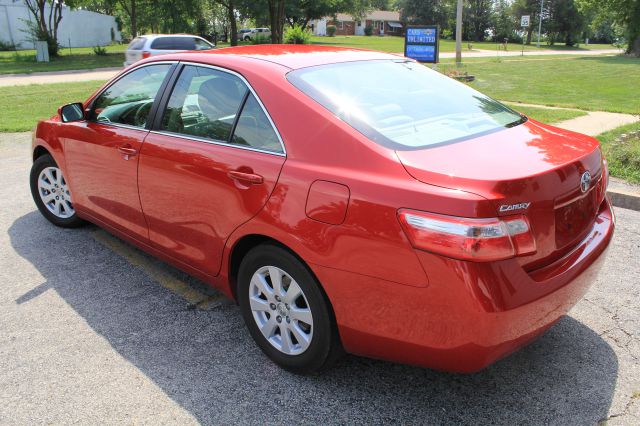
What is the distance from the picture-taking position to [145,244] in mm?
3871

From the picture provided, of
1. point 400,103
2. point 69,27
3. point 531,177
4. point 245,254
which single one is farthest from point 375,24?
point 531,177

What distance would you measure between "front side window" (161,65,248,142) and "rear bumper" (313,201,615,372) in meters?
1.15

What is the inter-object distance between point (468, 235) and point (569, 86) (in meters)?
16.8

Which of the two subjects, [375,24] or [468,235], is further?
[375,24]

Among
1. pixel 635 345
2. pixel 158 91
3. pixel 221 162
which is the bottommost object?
pixel 635 345

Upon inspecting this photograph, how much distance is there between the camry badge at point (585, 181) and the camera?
2.62 m

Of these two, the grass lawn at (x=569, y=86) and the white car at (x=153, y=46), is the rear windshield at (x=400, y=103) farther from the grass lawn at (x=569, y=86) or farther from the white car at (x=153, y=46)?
the white car at (x=153, y=46)

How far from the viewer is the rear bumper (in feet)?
7.22

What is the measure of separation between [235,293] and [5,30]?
152 feet

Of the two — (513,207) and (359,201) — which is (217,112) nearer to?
(359,201)

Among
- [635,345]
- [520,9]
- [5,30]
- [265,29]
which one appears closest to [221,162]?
[635,345]

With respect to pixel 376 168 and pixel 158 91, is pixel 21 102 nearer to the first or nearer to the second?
pixel 158 91

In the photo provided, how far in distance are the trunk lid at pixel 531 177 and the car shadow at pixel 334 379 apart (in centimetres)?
79

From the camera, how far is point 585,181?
8.70 feet
